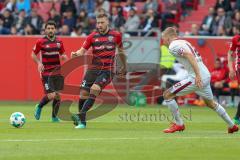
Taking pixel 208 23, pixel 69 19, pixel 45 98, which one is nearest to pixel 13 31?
pixel 69 19

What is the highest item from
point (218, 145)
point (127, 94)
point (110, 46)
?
point (110, 46)

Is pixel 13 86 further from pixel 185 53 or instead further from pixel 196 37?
pixel 185 53

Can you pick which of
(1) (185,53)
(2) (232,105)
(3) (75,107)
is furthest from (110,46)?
(2) (232,105)

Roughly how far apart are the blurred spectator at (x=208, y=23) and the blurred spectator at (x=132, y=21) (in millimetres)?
2555

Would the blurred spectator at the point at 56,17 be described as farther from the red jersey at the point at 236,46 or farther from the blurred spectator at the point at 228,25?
the red jersey at the point at 236,46

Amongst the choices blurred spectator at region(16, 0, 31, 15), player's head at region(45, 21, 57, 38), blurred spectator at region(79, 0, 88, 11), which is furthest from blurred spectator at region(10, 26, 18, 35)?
player's head at region(45, 21, 57, 38)

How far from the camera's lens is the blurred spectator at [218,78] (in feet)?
98.0

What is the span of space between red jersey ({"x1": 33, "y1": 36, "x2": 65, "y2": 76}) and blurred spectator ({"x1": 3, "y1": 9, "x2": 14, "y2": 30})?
1310 centimetres

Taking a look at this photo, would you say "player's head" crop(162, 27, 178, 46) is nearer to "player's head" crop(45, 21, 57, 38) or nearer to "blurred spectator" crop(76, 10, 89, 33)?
"player's head" crop(45, 21, 57, 38)

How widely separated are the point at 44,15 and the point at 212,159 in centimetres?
2442

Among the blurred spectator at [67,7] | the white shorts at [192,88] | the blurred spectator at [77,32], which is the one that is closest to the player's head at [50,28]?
the white shorts at [192,88]

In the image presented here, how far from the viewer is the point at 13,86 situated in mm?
32125

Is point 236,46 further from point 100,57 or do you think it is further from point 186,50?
point 186,50

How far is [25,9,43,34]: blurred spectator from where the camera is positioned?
112ft
